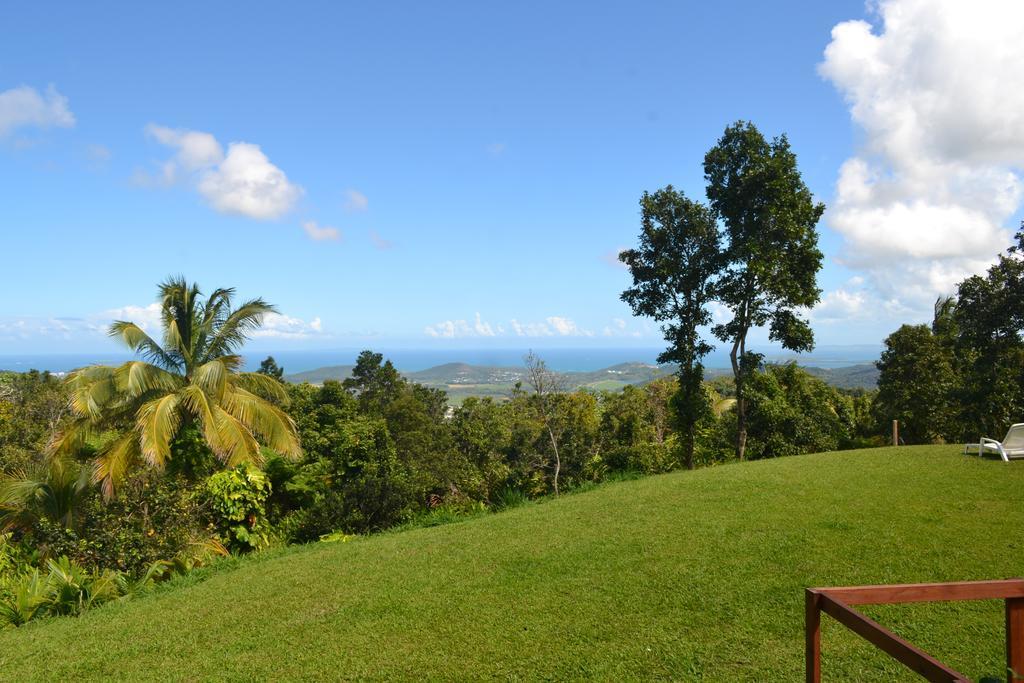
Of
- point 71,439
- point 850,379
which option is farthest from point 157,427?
point 850,379

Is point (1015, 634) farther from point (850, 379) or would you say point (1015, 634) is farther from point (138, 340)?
point (850, 379)

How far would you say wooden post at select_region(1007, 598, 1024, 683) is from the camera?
2.45 m

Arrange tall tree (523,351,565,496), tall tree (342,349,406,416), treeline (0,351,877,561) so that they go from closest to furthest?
1. treeline (0,351,877,561)
2. tall tree (523,351,565,496)
3. tall tree (342,349,406,416)

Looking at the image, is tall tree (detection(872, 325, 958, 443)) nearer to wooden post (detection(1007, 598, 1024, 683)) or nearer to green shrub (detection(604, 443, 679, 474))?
green shrub (detection(604, 443, 679, 474))

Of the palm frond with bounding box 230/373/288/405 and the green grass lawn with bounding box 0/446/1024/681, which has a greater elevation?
the palm frond with bounding box 230/373/288/405

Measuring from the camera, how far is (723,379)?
126 feet

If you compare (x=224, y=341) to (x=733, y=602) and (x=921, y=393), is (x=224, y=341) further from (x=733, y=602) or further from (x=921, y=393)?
(x=921, y=393)

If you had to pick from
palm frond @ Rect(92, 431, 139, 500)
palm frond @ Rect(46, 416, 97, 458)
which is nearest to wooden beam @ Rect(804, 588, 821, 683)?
palm frond @ Rect(92, 431, 139, 500)

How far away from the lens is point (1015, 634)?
8.09 ft

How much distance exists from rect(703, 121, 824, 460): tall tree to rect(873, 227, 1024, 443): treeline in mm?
3752

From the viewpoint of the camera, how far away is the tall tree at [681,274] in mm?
15469

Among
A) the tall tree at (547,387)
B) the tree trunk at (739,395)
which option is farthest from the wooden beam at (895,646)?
the tree trunk at (739,395)

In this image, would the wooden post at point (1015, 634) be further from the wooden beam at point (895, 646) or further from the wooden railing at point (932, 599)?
the wooden beam at point (895, 646)

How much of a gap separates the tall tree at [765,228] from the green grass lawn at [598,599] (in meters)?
6.19
